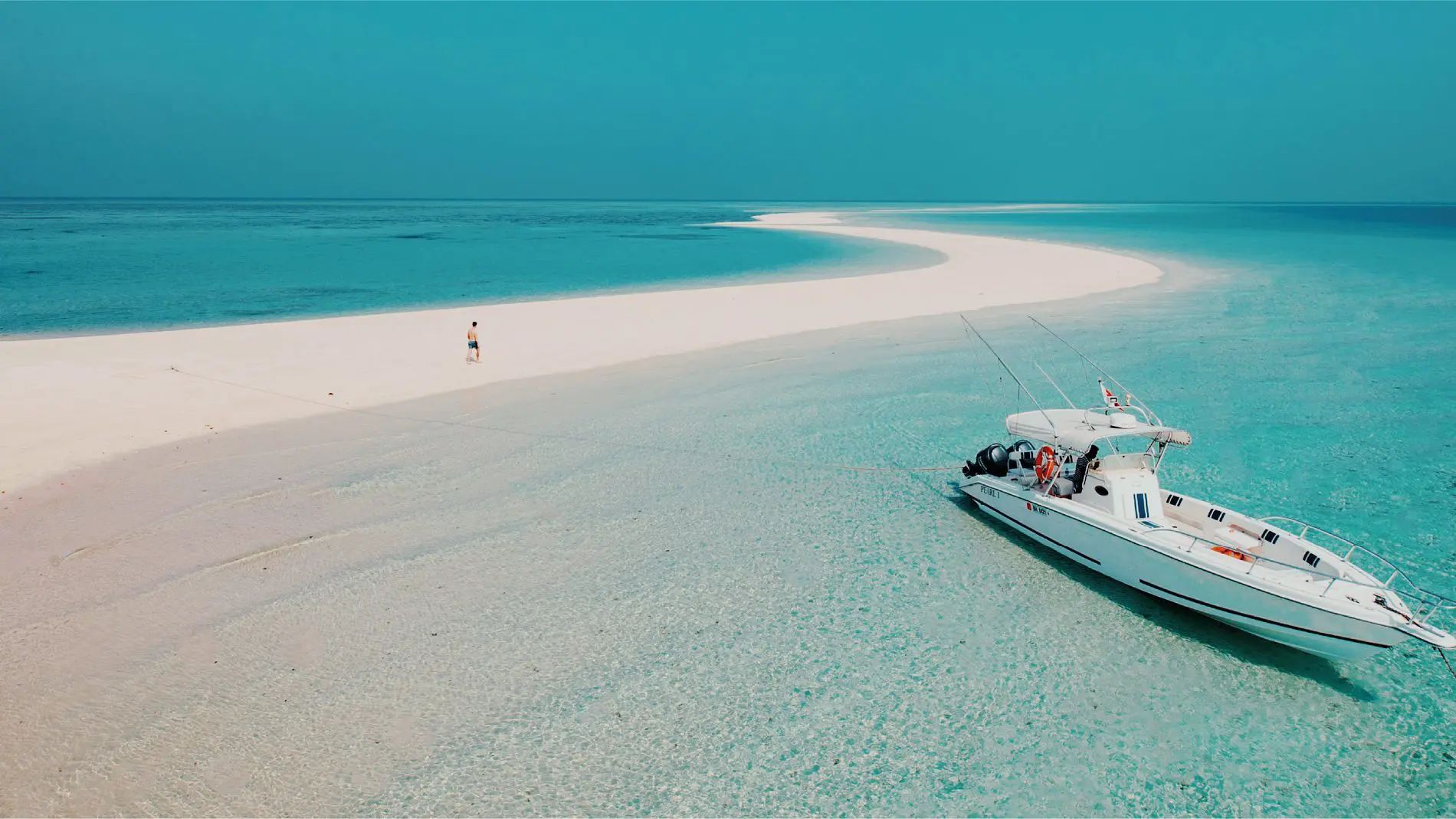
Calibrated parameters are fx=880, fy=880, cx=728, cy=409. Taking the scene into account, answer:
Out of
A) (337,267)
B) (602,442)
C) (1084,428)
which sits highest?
(337,267)

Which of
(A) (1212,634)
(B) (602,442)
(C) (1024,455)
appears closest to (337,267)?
(B) (602,442)

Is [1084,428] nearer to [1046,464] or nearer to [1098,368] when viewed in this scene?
[1046,464]

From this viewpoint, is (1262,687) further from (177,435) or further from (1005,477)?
(177,435)

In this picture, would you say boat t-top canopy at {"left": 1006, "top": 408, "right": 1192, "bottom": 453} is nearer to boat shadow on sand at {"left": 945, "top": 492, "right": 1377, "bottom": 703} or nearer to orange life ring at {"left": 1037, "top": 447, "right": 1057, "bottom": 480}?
orange life ring at {"left": 1037, "top": 447, "right": 1057, "bottom": 480}

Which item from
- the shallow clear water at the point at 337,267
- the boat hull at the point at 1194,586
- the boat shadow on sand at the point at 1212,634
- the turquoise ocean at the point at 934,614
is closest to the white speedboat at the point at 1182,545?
the boat hull at the point at 1194,586

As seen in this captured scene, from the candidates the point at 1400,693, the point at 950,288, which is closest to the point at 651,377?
the point at 1400,693

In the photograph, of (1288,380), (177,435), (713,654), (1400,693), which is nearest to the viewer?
(1400,693)
